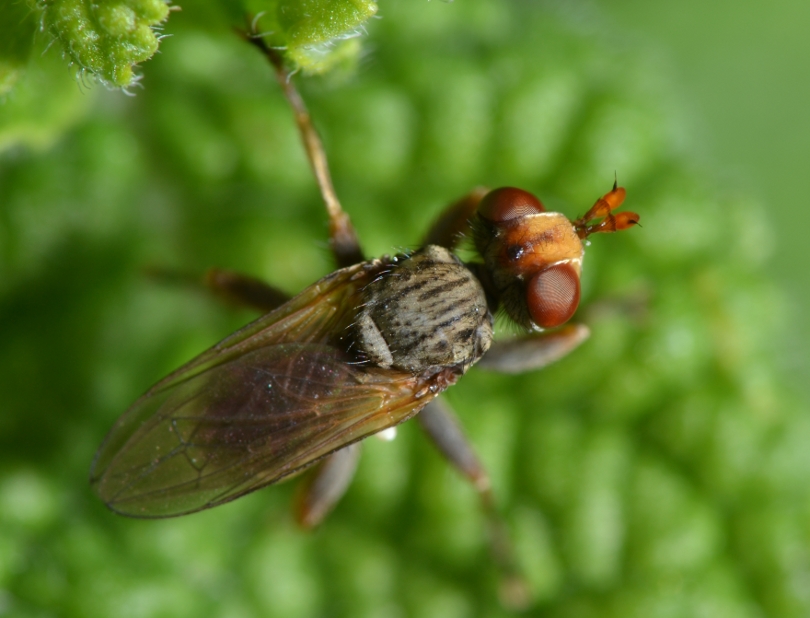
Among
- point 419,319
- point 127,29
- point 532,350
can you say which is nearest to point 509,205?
point 419,319

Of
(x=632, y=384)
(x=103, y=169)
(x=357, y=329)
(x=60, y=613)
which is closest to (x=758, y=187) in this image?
(x=632, y=384)

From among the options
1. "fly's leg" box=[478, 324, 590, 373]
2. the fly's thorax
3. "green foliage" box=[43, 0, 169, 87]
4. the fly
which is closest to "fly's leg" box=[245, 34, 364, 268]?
the fly

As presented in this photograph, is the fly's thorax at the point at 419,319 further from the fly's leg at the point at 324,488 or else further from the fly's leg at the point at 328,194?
the fly's leg at the point at 324,488

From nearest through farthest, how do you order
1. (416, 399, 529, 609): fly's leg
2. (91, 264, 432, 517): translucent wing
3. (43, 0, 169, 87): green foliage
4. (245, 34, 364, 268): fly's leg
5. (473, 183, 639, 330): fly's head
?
1. (43, 0, 169, 87): green foliage
2. (91, 264, 432, 517): translucent wing
3. (473, 183, 639, 330): fly's head
4. (245, 34, 364, 268): fly's leg
5. (416, 399, 529, 609): fly's leg

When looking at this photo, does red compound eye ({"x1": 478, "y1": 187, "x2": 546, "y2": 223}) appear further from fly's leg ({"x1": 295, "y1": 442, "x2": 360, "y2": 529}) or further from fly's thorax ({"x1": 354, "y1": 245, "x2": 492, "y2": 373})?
fly's leg ({"x1": 295, "y1": 442, "x2": 360, "y2": 529})

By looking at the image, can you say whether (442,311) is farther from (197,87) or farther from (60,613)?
(60,613)

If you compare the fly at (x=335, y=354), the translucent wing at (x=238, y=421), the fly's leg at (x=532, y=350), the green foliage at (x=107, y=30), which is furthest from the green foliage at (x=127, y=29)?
the fly's leg at (x=532, y=350)
